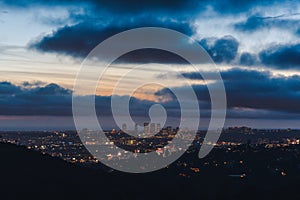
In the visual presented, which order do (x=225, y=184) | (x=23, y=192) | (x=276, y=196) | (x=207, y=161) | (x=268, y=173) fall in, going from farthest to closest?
(x=207, y=161)
(x=268, y=173)
(x=225, y=184)
(x=276, y=196)
(x=23, y=192)

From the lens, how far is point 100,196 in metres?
57.3

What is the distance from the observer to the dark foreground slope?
55062 mm

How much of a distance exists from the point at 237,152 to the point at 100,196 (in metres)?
101

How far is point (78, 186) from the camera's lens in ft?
197

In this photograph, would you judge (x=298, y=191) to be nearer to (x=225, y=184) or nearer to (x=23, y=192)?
(x=225, y=184)

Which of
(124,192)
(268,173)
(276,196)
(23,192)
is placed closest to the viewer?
(23,192)

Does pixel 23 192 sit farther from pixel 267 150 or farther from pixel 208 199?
pixel 267 150

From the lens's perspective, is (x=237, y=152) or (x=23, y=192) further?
(x=237, y=152)

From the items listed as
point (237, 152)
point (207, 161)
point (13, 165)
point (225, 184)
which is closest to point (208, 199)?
point (225, 184)

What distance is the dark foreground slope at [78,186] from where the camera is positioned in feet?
181

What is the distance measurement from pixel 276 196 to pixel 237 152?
95786 mm

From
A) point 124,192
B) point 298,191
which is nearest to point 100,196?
point 124,192

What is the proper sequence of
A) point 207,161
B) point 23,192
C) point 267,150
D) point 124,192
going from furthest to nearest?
point 267,150 < point 207,161 < point 124,192 < point 23,192

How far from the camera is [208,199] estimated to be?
6006 cm
